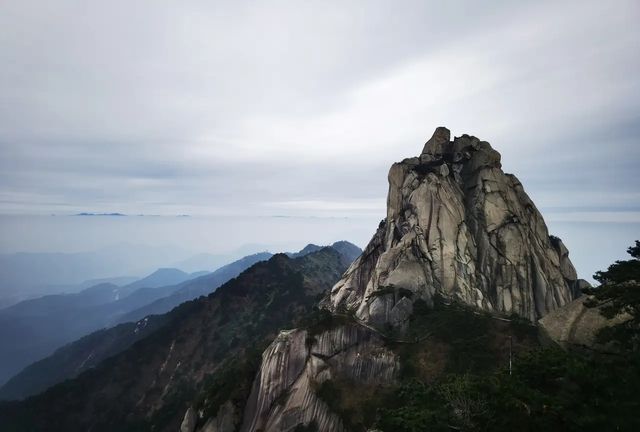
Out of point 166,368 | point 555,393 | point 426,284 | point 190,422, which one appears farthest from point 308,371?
point 166,368

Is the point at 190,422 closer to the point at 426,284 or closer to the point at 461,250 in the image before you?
the point at 426,284

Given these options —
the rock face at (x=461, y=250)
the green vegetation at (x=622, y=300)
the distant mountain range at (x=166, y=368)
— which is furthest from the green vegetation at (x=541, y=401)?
the distant mountain range at (x=166, y=368)

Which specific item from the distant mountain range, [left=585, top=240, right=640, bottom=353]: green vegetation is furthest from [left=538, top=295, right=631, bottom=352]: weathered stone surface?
the distant mountain range

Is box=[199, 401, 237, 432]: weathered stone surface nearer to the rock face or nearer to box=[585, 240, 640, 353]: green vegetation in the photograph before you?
the rock face

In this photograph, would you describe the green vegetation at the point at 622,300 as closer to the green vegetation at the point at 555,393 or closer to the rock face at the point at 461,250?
the green vegetation at the point at 555,393

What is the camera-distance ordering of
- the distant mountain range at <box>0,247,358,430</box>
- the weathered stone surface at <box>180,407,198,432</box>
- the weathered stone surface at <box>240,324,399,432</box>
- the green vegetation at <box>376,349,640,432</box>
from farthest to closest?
the distant mountain range at <box>0,247,358,430</box> < the weathered stone surface at <box>180,407,198,432</box> < the weathered stone surface at <box>240,324,399,432</box> < the green vegetation at <box>376,349,640,432</box>

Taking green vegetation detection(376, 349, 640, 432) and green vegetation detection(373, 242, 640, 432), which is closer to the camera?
green vegetation detection(376, 349, 640, 432)
